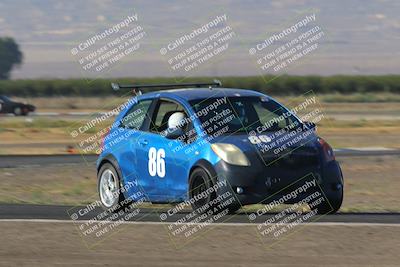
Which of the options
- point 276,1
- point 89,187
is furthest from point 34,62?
point 89,187

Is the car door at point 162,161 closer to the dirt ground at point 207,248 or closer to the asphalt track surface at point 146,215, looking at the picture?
the asphalt track surface at point 146,215

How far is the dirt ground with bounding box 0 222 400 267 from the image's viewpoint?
938 centimetres

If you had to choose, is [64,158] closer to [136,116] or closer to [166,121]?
[136,116]

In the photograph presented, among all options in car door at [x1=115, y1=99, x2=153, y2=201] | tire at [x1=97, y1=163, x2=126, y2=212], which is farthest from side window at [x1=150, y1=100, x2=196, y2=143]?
tire at [x1=97, y1=163, x2=126, y2=212]

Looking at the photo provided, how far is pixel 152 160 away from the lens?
13.8 m

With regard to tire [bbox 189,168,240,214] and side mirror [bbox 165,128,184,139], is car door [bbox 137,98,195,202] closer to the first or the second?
side mirror [bbox 165,128,184,139]

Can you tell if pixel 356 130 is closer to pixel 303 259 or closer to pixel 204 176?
pixel 204 176

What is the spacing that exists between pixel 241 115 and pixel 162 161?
3.75 feet

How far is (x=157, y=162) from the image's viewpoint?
13.7m

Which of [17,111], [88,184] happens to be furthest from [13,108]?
[88,184]

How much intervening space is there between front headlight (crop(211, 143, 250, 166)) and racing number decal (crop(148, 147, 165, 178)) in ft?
3.34

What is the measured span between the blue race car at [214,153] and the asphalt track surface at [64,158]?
9.61 metres

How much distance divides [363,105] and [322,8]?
306ft

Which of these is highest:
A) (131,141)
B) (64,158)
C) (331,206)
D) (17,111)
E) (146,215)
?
(17,111)
